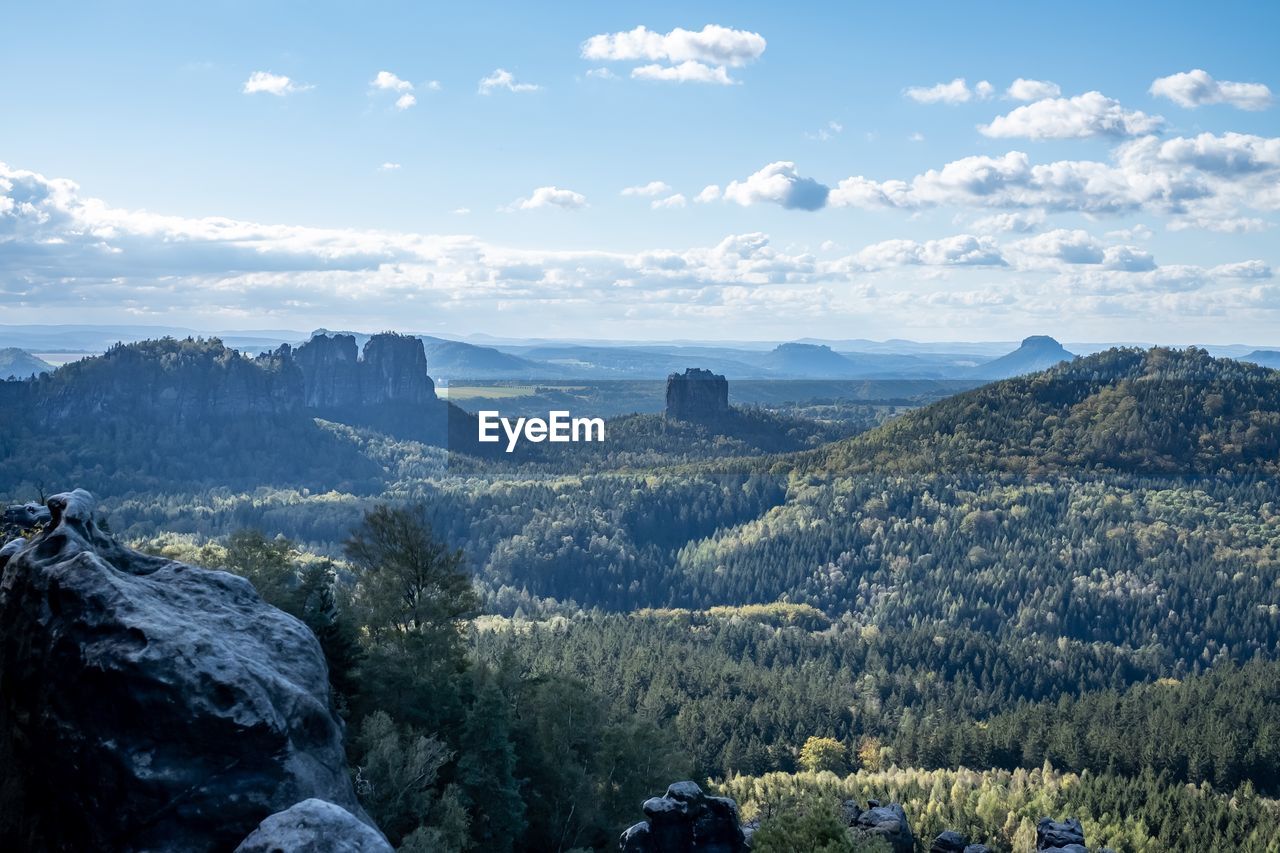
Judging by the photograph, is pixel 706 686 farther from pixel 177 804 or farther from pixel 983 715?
pixel 177 804

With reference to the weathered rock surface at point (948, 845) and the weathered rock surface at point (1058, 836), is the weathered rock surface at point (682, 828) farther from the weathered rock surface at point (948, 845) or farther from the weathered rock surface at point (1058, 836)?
the weathered rock surface at point (1058, 836)

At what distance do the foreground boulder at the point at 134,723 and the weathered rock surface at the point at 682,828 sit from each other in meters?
18.2

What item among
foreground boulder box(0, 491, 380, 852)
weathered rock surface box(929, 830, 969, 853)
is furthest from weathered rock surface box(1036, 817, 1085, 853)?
foreground boulder box(0, 491, 380, 852)

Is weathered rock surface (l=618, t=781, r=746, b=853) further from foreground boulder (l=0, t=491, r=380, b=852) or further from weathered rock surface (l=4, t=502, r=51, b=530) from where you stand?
weathered rock surface (l=4, t=502, r=51, b=530)

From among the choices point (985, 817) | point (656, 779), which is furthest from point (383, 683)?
point (985, 817)

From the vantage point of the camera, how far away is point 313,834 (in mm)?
25656

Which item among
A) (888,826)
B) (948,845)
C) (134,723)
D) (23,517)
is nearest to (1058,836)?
(948,845)

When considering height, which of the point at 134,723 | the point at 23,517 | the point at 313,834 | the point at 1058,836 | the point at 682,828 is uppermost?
the point at 23,517

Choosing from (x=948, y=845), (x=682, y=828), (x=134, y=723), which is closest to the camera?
(x=134, y=723)

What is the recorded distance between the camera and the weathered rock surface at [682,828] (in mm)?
46188

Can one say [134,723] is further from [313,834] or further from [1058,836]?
[1058,836]

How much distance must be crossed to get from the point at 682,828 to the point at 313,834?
24.2 m

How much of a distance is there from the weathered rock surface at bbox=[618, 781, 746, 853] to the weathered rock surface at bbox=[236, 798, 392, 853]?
2234 centimetres

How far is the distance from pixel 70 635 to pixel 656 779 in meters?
40.5
